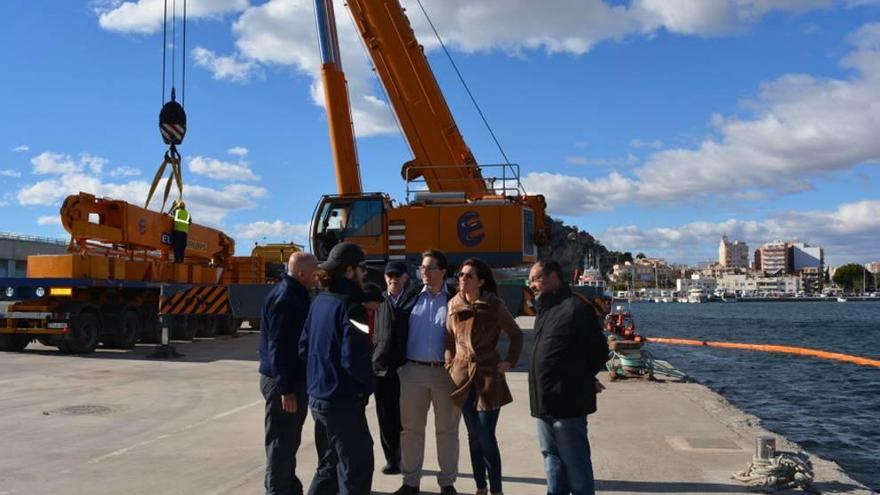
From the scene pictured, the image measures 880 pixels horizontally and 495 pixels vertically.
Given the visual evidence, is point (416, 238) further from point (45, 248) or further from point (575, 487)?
point (45, 248)

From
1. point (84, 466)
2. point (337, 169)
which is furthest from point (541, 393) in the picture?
point (337, 169)

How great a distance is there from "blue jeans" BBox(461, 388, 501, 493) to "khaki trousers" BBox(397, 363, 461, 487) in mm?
125

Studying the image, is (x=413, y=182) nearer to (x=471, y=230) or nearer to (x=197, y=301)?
(x=471, y=230)

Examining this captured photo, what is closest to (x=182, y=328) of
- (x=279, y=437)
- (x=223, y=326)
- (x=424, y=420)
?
(x=223, y=326)

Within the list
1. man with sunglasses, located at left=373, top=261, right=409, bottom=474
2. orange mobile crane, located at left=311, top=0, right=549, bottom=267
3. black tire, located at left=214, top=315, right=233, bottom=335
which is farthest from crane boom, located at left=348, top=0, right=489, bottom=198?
man with sunglasses, located at left=373, top=261, right=409, bottom=474

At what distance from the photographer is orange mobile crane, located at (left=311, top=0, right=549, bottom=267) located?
15570 mm

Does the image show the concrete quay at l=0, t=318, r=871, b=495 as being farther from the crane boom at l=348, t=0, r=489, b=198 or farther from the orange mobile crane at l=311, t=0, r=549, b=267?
the crane boom at l=348, t=0, r=489, b=198

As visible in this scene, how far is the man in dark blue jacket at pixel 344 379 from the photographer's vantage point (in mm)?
4453

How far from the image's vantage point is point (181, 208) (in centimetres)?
1834

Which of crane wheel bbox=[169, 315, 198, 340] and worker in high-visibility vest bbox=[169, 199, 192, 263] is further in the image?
crane wheel bbox=[169, 315, 198, 340]

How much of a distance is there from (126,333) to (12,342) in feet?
7.90

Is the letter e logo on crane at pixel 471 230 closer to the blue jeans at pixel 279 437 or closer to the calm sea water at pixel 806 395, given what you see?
A: the calm sea water at pixel 806 395

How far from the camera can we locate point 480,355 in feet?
17.5

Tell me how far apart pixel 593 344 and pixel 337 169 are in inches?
537
